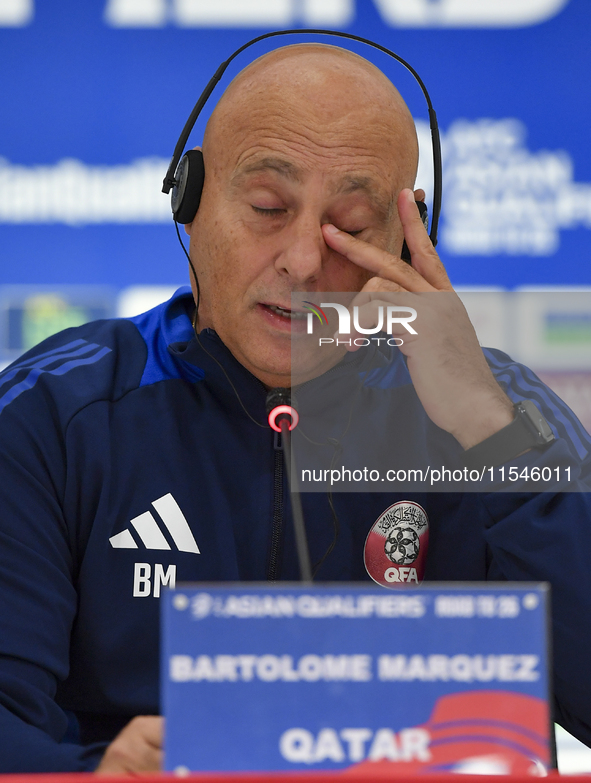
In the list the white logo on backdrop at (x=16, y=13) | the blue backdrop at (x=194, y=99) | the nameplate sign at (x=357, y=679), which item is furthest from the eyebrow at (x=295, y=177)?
the white logo on backdrop at (x=16, y=13)

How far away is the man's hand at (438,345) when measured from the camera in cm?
90

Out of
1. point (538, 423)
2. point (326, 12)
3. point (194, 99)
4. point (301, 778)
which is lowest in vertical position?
point (301, 778)

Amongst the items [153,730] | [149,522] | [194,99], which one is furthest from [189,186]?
[194,99]

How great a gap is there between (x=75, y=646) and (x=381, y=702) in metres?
0.55

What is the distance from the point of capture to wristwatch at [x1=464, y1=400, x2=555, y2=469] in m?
0.89

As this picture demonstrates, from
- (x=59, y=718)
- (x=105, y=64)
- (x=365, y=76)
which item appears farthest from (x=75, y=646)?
(x=105, y=64)

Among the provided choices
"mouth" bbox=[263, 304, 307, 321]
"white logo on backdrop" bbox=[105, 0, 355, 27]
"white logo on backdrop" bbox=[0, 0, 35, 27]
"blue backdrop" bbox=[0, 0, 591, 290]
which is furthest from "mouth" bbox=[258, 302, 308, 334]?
"white logo on backdrop" bbox=[0, 0, 35, 27]

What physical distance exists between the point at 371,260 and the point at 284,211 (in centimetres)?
13

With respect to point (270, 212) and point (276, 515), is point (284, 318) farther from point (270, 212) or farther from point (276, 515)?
point (276, 515)

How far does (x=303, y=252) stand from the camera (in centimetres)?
93


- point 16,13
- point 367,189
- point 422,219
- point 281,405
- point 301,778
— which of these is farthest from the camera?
point 16,13

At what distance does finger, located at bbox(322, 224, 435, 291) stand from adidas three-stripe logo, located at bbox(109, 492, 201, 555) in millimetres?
369

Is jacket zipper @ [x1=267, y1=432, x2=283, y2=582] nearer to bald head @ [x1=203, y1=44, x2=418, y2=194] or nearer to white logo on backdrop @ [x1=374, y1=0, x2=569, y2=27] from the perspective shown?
bald head @ [x1=203, y1=44, x2=418, y2=194]

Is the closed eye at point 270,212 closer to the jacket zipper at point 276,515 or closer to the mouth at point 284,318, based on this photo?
the mouth at point 284,318
